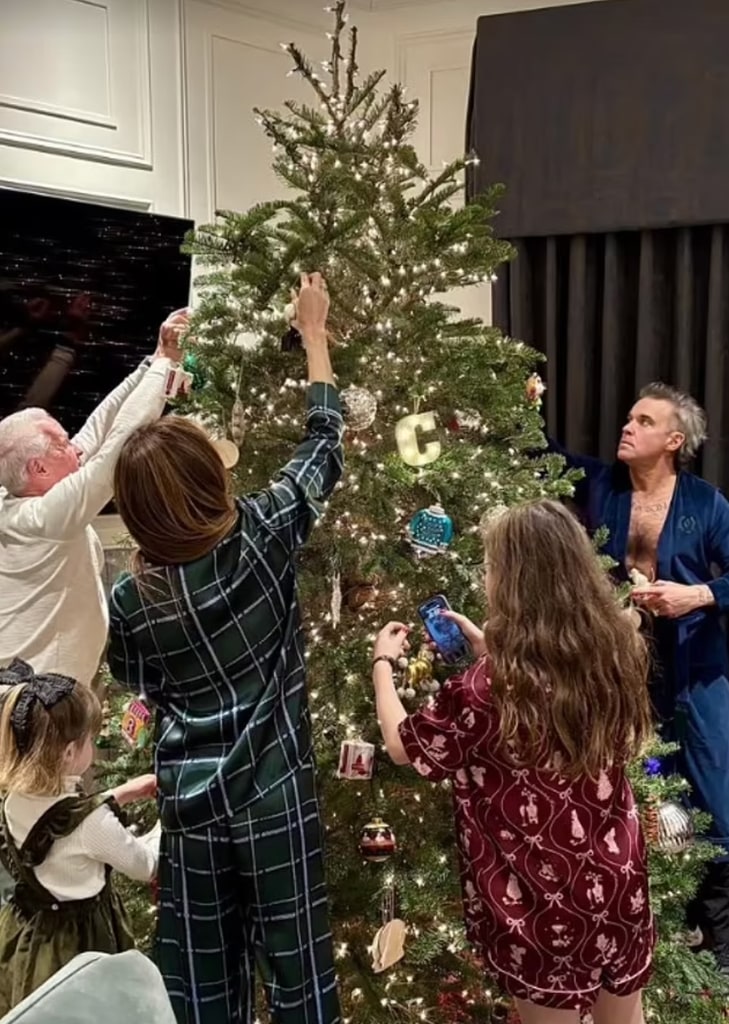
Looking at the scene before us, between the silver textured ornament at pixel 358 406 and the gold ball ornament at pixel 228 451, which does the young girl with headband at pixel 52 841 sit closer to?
the gold ball ornament at pixel 228 451

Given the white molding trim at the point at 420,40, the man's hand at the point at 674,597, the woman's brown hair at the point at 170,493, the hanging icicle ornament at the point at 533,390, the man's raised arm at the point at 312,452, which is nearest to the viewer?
the woman's brown hair at the point at 170,493

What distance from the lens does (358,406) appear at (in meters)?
1.88

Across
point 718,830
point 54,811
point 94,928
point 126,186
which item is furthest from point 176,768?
point 126,186

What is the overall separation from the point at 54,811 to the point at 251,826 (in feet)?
1.20

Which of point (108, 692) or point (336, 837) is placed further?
point (108, 692)

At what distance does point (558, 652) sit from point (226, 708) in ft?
1.78

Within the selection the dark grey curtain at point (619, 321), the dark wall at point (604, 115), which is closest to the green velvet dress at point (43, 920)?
the dark grey curtain at point (619, 321)

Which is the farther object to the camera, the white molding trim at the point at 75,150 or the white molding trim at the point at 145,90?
the white molding trim at the point at 145,90

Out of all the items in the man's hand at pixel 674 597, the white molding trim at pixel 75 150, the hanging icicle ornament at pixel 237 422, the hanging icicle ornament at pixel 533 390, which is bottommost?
the man's hand at pixel 674 597

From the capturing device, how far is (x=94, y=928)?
1706mm

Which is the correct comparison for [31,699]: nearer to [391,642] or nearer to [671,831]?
[391,642]

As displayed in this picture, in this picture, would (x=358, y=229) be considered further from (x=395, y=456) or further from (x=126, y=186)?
(x=126, y=186)

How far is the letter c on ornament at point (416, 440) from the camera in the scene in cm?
190

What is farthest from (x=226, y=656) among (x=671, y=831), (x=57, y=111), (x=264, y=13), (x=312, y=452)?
(x=264, y=13)
